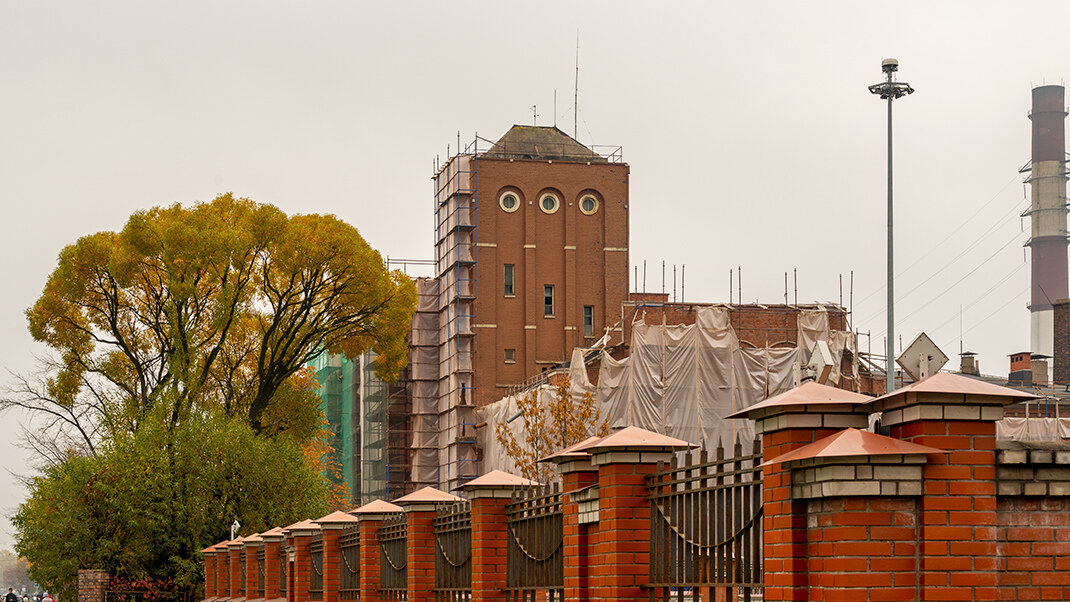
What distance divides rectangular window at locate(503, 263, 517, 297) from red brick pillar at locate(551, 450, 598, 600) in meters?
58.8

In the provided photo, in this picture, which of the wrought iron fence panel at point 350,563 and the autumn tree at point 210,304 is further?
the autumn tree at point 210,304

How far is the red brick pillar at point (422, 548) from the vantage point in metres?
14.1

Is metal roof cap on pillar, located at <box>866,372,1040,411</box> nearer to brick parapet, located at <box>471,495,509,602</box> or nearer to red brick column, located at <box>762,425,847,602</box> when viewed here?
red brick column, located at <box>762,425,847,602</box>

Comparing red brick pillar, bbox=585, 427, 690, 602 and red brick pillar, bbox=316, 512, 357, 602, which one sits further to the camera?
red brick pillar, bbox=316, 512, 357, 602

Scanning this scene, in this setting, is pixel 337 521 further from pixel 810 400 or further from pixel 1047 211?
pixel 1047 211

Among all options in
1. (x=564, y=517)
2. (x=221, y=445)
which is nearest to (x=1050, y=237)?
(x=221, y=445)

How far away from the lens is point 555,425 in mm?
50406

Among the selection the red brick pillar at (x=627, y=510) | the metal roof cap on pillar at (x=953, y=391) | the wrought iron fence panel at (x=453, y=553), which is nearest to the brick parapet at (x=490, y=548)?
the wrought iron fence panel at (x=453, y=553)

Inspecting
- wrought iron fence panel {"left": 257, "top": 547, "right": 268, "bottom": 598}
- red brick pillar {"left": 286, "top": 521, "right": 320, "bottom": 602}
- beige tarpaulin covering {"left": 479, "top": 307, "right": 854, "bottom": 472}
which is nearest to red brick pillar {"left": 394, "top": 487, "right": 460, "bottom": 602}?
red brick pillar {"left": 286, "top": 521, "right": 320, "bottom": 602}

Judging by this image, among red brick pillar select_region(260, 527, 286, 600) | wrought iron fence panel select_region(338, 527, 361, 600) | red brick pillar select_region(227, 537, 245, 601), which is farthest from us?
red brick pillar select_region(227, 537, 245, 601)

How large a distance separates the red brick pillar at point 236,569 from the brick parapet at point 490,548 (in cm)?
1567

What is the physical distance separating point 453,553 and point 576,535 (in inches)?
148

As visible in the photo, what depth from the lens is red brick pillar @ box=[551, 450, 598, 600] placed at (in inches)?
385

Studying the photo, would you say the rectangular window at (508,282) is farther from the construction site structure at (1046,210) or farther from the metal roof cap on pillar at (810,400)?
the metal roof cap on pillar at (810,400)
